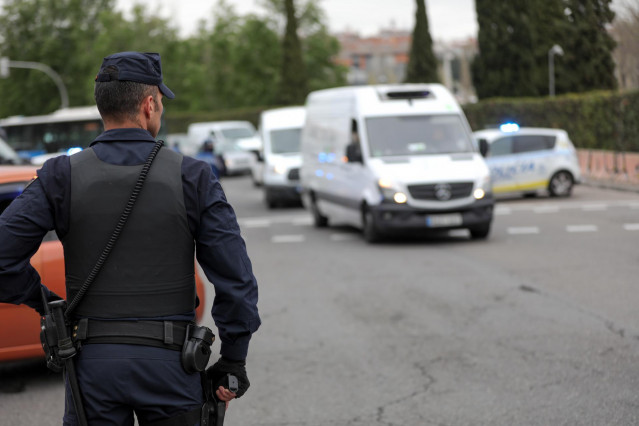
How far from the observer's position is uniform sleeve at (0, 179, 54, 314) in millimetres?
3328

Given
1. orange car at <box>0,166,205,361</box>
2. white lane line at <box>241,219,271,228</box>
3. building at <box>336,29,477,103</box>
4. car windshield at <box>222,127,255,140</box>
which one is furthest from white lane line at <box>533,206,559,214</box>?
building at <box>336,29,477,103</box>

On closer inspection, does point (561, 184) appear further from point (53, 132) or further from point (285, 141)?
point (53, 132)

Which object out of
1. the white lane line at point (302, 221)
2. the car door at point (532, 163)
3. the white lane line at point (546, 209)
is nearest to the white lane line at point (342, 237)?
the white lane line at point (302, 221)

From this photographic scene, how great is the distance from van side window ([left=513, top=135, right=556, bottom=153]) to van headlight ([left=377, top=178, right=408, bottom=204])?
29.4ft

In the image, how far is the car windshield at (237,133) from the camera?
135 feet

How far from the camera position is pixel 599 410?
20.3 ft

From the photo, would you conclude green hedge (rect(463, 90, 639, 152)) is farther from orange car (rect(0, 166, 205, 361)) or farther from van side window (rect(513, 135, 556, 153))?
orange car (rect(0, 166, 205, 361))

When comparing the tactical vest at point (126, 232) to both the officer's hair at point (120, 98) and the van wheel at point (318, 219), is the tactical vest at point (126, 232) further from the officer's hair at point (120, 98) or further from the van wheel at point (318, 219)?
the van wheel at point (318, 219)

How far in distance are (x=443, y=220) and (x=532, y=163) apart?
8785 millimetres

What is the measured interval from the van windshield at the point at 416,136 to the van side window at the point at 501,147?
23.6 feet

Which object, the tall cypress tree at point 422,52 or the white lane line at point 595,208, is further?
the tall cypress tree at point 422,52

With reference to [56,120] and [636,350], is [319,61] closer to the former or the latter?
[56,120]

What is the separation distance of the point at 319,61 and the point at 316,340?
75701 mm

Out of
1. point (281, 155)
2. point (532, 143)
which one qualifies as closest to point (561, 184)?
point (532, 143)
